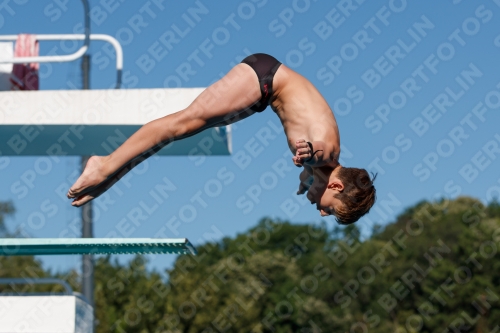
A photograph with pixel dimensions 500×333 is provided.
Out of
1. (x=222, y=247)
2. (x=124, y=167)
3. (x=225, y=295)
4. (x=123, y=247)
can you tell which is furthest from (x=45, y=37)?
(x=222, y=247)

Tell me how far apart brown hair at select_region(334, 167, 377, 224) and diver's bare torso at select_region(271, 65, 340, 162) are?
0.49 feet

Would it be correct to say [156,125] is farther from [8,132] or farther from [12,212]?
[12,212]

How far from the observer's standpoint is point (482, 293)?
41.9 m

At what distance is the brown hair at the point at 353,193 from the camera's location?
5000 mm

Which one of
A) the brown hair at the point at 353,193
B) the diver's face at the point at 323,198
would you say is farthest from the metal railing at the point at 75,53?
the brown hair at the point at 353,193

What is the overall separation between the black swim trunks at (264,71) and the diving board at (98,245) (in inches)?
74.2

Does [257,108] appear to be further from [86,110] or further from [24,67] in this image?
[24,67]

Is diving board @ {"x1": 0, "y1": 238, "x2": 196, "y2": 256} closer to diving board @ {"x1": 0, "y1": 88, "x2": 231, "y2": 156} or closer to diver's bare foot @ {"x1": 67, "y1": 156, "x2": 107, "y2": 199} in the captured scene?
diving board @ {"x1": 0, "y1": 88, "x2": 231, "y2": 156}

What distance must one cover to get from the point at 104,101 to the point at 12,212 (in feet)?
128

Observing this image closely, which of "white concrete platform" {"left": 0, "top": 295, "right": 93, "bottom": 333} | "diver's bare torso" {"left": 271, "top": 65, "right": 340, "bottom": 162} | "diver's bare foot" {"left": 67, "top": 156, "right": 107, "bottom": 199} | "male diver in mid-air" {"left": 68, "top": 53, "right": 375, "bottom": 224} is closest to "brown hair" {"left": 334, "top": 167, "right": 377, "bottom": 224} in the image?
"male diver in mid-air" {"left": 68, "top": 53, "right": 375, "bottom": 224}

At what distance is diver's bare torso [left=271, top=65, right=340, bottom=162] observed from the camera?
16.2 feet

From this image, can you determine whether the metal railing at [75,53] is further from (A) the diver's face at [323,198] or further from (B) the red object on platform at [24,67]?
(A) the diver's face at [323,198]

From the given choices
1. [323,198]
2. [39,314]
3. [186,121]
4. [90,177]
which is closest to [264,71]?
[186,121]

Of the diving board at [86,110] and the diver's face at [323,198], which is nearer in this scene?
the diver's face at [323,198]
